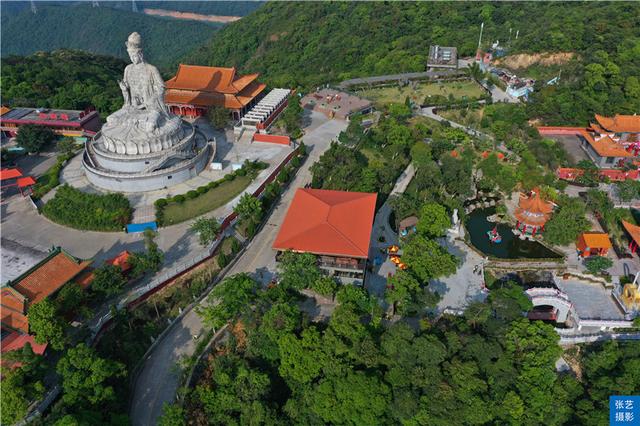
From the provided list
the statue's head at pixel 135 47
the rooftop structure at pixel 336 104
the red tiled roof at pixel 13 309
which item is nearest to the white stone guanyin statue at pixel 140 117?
the statue's head at pixel 135 47

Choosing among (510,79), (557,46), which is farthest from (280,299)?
(557,46)

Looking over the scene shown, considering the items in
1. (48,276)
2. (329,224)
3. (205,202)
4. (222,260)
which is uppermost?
(48,276)

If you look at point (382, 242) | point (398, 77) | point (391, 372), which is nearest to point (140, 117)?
point (382, 242)

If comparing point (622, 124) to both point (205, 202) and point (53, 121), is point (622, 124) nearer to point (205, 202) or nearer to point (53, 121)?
point (205, 202)

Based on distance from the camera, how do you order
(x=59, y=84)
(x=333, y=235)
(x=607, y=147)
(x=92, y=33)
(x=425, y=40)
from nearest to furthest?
(x=333, y=235), (x=607, y=147), (x=59, y=84), (x=425, y=40), (x=92, y=33)

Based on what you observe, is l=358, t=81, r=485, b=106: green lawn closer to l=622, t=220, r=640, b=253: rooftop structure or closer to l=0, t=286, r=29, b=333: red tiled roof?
l=622, t=220, r=640, b=253: rooftop structure

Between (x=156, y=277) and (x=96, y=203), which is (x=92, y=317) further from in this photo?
(x=96, y=203)
